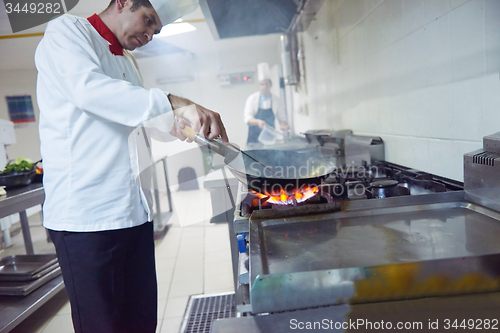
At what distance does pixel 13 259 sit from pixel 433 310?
2.57 meters

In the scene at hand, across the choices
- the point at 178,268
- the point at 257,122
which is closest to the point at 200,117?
the point at 178,268

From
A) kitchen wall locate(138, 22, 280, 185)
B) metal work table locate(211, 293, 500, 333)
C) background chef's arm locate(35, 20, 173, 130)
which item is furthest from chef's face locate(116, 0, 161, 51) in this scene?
kitchen wall locate(138, 22, 280, 185)

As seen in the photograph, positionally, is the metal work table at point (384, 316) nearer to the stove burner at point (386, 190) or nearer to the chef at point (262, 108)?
the stove burner at point (386, 190)

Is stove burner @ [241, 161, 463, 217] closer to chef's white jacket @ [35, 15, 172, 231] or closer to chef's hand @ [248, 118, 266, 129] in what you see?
chef's white jacket @ [35, 15, 172, 231]

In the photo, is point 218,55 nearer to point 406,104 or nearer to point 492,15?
point 406,104

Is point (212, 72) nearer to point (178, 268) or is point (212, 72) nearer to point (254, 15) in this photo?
point (254, 15)

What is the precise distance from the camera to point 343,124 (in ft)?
7.59

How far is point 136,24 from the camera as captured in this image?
3.26ft

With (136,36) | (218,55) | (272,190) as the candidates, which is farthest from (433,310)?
(218,55)

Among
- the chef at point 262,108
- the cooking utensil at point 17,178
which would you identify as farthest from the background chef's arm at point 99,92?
the chef at point 262,108

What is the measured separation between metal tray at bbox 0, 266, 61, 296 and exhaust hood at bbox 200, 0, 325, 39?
179 centimetres

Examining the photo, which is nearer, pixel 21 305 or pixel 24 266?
pixel 21 305

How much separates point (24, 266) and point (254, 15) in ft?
7.03

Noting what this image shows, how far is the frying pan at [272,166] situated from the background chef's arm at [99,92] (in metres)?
0.15
